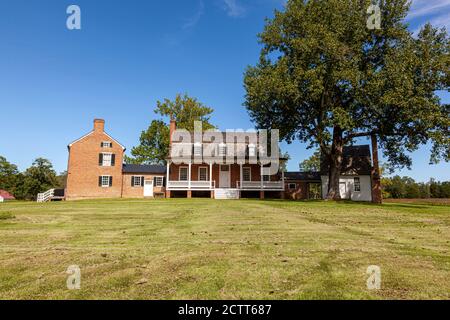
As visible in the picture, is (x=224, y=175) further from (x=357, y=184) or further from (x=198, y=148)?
(x=357, y=184)

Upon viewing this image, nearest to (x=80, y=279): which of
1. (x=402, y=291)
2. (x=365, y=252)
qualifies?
(x=402, y=291)

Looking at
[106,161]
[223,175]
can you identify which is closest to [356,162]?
[223,175]

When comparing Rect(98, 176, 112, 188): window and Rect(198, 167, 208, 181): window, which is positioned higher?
Rect(198, 167, 208, 181): window

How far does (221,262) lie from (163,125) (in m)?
46.5

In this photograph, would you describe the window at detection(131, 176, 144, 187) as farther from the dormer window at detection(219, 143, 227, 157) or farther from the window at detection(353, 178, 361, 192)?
the window at detection(353, 178, 361, 192)

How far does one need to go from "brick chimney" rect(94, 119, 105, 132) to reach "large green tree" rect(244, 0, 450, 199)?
60.7 feet

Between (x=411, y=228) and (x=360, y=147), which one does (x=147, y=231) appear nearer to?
(x=411, y=228)

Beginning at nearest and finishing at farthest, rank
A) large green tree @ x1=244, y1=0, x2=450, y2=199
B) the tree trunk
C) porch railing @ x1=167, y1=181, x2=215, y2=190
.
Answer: large green tree @ x1=244, y1=0, x2=450, y2=199, the tree trunk, porch railing @ x1=167, y1=181, x2=215, y2=190

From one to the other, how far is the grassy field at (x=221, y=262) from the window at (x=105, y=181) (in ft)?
88.3

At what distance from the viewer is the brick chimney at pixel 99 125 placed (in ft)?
117

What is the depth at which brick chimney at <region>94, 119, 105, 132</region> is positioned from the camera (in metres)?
35.6

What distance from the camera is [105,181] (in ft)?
116

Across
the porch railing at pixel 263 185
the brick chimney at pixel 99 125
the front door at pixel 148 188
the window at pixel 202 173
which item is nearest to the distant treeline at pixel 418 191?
the porch railing at pixel 263 185
